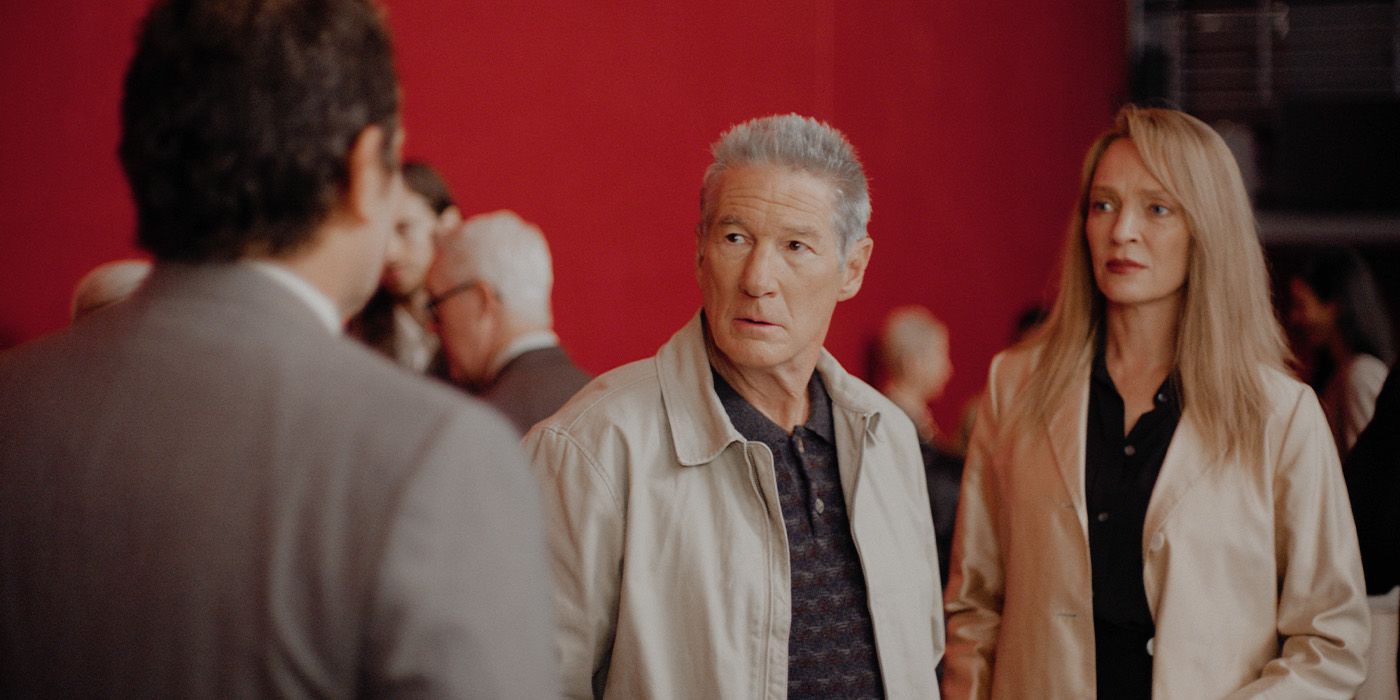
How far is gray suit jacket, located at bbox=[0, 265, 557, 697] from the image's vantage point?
104 cm

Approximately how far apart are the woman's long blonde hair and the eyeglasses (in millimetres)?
1460

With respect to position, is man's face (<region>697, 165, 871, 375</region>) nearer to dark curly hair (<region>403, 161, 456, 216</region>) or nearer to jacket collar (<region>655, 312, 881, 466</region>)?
jacket collar (<region>655, 312, 881, 466</region>)

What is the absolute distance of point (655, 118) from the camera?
14.9ft

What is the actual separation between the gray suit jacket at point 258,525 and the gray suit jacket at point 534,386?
6.41 feet

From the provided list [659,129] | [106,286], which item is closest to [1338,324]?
[659,129]

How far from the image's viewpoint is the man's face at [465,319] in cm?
342

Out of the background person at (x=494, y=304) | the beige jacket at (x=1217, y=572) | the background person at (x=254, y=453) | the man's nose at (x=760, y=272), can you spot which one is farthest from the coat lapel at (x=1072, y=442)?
the background person at (x=254, y=453)

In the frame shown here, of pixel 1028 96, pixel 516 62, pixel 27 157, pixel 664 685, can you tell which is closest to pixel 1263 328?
pixel 664 685

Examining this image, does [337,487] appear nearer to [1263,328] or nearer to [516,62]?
[1263,328]

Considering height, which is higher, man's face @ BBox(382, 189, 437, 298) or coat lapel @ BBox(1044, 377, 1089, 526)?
man's face @ BBox(382, 189, 437, 298)

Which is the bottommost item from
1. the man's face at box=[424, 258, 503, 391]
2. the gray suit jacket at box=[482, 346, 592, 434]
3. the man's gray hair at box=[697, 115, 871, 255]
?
the gray suit jacket at box=[482, 346, 592, 434]

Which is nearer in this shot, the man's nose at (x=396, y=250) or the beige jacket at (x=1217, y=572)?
the beige jacket at (x=1217, y=572)

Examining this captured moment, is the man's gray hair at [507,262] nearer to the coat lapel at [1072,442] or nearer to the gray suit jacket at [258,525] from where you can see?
the coat lapel at [1072,442]

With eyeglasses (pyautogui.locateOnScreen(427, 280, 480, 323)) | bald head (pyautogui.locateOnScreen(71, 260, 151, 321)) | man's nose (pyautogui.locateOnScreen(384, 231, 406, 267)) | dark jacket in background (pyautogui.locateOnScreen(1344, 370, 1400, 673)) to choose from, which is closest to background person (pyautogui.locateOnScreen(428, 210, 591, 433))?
eyeglasses (pyautogui.locateOnScreen(427, 280, 480, 323))
